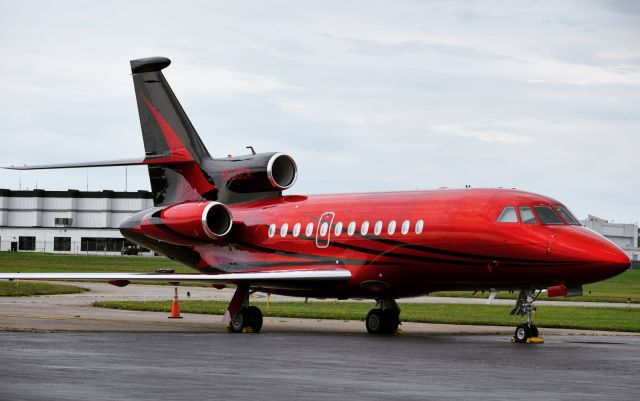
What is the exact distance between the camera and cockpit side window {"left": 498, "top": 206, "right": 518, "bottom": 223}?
26.2 meters

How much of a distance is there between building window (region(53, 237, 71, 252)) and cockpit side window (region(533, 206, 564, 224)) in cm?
11901

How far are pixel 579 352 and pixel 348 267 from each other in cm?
778

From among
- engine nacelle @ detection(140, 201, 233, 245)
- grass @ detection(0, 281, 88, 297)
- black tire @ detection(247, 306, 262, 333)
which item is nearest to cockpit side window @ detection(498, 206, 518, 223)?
black tire @ detection(247, 306, 262, 333)

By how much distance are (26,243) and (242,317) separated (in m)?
118

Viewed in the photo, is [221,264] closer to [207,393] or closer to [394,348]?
[394,348]

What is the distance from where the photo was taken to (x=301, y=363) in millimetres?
19000

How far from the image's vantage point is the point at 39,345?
21688 mm

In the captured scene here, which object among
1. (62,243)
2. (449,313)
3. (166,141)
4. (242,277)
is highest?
(166,141)

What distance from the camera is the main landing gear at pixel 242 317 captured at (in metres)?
29.2

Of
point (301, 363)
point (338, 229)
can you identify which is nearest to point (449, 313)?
point (338, 229)

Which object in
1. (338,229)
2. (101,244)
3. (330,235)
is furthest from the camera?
(101,244)

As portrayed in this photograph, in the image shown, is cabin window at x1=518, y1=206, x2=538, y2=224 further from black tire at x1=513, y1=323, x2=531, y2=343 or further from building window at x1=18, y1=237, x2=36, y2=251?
building window at x1=18, y1=237, x2=36, y2=251

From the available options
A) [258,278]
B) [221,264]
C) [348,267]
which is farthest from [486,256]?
[221,264]

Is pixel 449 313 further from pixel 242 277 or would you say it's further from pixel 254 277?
pixel 242 277
